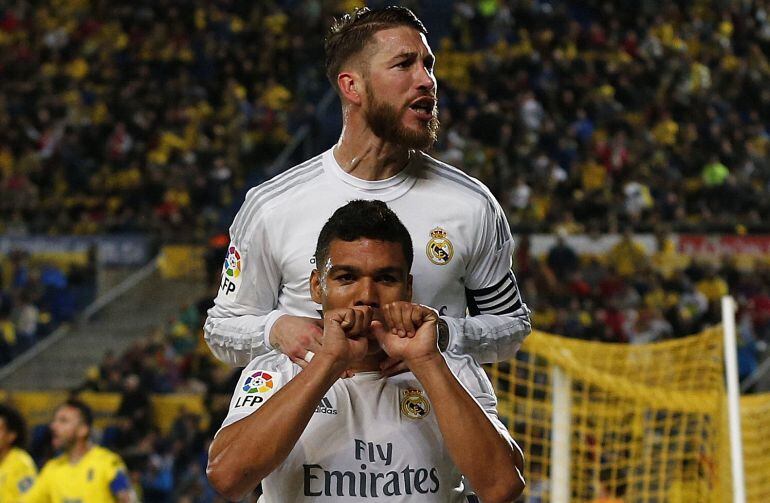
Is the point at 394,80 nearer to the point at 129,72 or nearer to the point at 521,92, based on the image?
the point at 521,92

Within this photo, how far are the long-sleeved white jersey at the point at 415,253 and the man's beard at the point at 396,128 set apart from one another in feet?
0.52

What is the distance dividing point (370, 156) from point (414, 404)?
30.6 inches

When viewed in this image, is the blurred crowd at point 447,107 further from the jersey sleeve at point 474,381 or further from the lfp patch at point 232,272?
the jersey sleeve at point 474,381

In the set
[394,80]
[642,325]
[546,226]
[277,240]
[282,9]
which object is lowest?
[277,240]

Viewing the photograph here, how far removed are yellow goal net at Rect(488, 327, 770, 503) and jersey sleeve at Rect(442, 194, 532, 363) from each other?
239 centimetres

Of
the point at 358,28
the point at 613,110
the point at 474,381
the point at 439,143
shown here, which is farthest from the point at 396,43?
the point at 613,110

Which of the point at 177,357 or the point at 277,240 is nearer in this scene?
the point at 277,240

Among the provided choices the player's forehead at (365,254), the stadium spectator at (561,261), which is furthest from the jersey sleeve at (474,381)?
the stadium spectator at (561,261)

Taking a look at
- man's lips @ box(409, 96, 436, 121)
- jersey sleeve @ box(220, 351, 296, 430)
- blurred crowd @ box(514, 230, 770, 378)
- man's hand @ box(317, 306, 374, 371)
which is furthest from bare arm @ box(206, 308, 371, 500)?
blurred crowd @ box(514, 230, 770, 378)

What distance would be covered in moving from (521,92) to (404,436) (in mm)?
15230

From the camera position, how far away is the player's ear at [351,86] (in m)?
3.55

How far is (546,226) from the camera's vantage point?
1489 centimetres

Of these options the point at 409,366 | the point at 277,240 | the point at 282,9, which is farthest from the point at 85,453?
the point at 282,9

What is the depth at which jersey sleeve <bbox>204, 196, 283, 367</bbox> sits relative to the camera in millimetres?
3561
